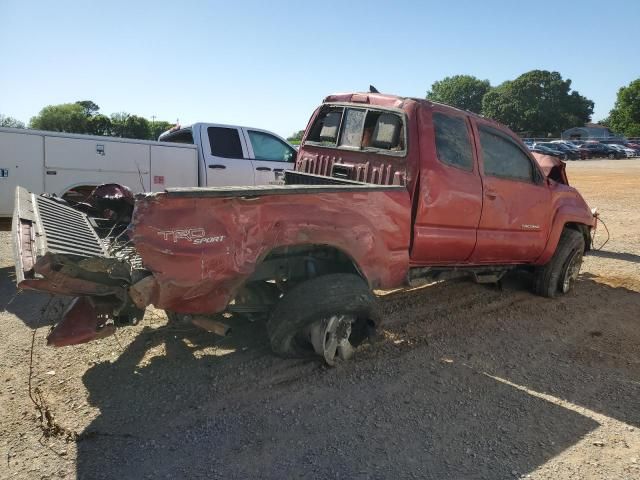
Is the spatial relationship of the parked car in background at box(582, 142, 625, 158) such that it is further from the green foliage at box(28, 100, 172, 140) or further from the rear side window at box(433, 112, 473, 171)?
the rear side window at box(433, 112, 473, 171)

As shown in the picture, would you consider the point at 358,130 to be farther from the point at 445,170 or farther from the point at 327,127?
the point at 445,170

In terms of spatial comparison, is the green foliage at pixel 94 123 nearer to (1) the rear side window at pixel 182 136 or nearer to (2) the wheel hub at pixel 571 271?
(1) the rear side window at pixel 182 136

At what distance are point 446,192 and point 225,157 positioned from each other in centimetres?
531

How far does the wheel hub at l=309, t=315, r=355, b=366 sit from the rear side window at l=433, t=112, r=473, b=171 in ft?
6.04

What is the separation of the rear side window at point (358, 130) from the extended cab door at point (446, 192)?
25cm

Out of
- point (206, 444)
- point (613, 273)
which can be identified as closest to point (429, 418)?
point (206, 444)

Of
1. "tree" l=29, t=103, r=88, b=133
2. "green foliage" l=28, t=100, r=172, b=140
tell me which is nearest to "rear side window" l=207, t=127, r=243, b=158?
"green foliage" l=28, t=100, r=172, b=140

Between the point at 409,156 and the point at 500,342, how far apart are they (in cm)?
194

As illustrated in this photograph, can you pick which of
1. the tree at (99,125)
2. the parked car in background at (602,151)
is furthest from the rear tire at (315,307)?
the parked car in background at (602,151)

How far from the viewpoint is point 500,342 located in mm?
4871

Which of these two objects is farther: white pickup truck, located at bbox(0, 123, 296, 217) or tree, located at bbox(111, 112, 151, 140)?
tree, located at bbox(111, 112, 151, 140)

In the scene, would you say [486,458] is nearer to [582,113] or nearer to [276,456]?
[276,456]

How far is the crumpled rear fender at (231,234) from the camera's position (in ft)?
10.2

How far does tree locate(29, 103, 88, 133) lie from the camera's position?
38.5 meters
